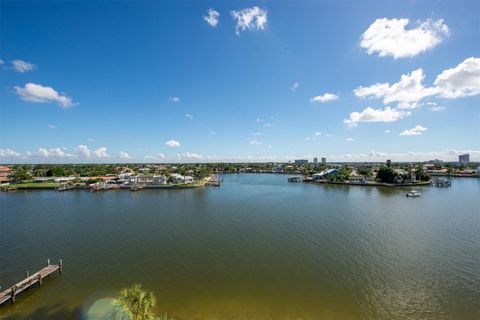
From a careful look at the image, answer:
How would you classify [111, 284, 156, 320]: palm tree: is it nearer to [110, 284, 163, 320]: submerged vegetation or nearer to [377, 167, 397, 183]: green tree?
[110, 284, 163, 320]: submerged vegetation

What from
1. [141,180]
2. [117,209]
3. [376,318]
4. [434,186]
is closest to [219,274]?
[376,318]

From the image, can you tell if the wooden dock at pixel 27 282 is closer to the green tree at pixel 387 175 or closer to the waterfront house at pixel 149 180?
the waterfront house at pixel 149 180

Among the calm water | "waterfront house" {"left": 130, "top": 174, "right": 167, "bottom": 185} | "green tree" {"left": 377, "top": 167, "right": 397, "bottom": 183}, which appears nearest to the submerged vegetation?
the calm water

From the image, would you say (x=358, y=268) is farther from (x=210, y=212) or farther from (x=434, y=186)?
(x=434, y=186)

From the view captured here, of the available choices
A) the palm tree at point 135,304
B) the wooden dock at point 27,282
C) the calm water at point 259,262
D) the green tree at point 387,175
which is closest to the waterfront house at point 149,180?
the calm water at point 259,262

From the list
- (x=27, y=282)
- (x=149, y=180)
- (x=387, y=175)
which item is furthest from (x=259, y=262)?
(x=387, y=175)
